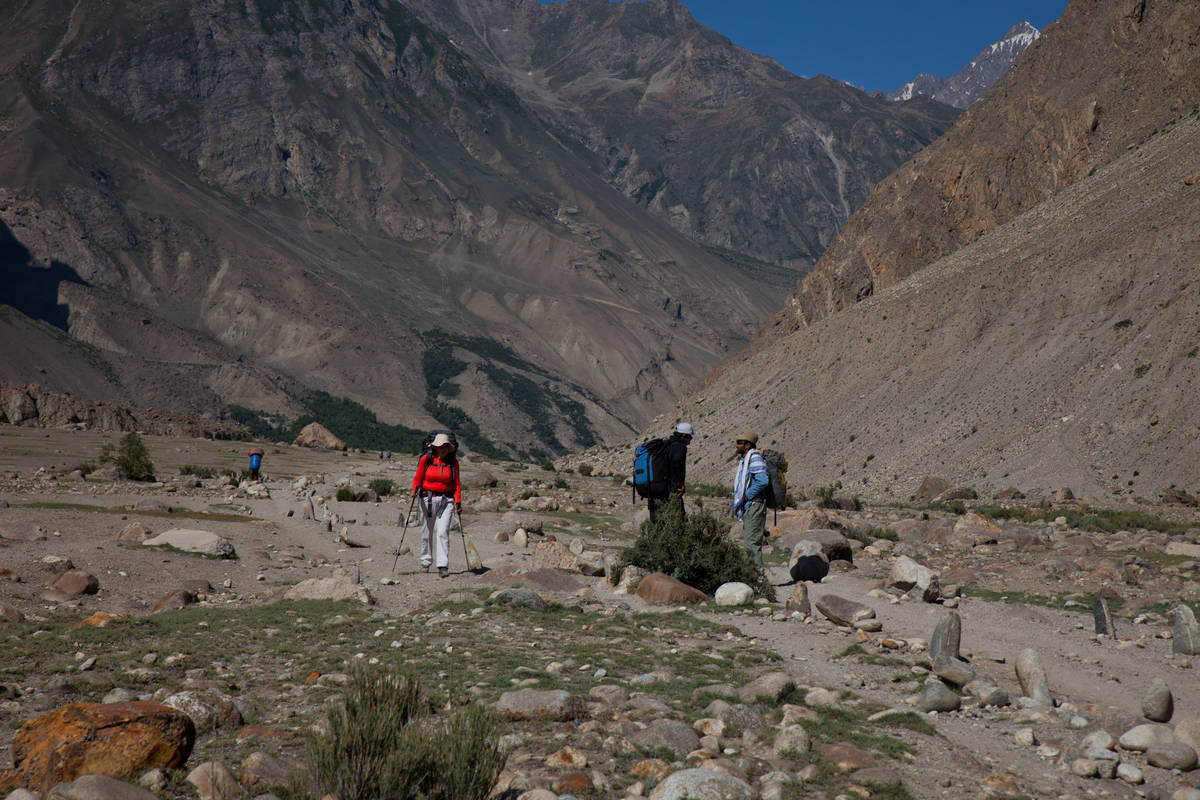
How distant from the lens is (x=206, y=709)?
603 centimetres

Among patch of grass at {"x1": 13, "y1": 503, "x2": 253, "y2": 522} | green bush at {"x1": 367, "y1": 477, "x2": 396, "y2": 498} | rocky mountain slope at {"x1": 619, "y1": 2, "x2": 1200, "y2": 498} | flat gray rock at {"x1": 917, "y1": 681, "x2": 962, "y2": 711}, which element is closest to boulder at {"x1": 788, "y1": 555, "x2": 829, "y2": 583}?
flat gray rock at {"x1": 917, "y1": 681, "x2": 962, "y2": 711}

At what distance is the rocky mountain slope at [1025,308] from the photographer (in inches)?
1309

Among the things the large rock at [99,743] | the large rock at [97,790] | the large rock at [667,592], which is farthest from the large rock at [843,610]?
the large rock at [97,790]

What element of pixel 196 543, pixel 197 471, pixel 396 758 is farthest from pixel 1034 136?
pixel 396 758

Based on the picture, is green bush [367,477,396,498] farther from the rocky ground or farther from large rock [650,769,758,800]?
large rock [650,769,758,800]

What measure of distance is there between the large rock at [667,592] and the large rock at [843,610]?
1.61 meters

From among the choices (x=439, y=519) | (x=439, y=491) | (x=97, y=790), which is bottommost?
(x=97, y=790)

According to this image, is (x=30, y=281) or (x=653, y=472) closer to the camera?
(x=653, y=472)

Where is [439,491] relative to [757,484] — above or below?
below

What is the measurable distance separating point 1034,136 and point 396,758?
6650 centimetres

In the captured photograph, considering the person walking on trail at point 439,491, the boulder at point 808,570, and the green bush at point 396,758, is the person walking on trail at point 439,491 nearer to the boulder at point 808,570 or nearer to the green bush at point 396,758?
the boulder at point 808,570

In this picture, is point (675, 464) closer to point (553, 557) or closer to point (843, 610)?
point (553, 557)

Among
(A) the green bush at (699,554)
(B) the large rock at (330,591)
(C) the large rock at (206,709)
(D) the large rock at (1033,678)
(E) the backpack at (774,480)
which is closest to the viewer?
(C) the large rock at (206,709)

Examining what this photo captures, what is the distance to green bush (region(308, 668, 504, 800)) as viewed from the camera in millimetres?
4539
